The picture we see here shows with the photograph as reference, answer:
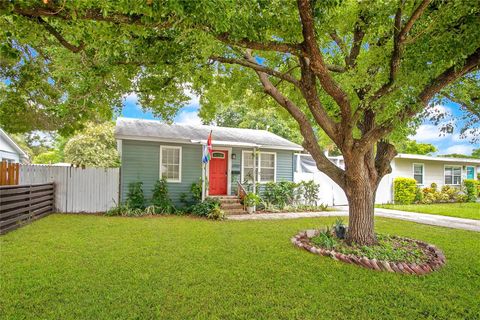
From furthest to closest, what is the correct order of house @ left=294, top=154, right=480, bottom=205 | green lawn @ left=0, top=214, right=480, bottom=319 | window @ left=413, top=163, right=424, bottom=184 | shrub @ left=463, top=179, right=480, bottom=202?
shrub @ left=463, top=179, right=480, bottom=202
window @ left=413, top=163, right=424, bottom=184
house @ left=294, top=154, right=480, bottom=205
green lawn @ left=0, top=214, right=480, bottom=319

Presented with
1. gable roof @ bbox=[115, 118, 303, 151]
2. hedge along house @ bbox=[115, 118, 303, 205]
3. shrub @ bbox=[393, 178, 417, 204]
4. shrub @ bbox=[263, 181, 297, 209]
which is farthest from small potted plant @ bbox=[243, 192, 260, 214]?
shrub @ bbox=[393, 178, 417, 204]

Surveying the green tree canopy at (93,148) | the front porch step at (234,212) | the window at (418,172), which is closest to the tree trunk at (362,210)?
the front porch step at (234,212)

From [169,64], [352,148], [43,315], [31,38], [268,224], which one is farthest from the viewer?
[268,224]

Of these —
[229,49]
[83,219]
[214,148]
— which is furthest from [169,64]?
[214,148]

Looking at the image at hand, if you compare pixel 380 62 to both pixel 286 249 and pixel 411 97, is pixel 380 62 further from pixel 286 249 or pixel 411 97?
pixel 286 249

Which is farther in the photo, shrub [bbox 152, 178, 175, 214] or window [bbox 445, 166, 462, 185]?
window [bbox 445, 166, 462, 185]

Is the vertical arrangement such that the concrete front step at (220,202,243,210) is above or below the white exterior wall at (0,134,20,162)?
below

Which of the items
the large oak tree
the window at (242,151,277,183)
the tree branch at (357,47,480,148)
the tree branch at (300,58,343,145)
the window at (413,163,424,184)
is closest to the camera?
the large oak tree

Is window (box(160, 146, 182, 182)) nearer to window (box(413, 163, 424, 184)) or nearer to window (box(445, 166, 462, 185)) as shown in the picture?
window (box(413, 163, 424, 184))

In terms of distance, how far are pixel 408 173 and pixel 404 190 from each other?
5.55 ft

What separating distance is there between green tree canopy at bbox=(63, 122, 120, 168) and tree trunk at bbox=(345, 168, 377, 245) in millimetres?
10279

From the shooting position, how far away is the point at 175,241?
6.23 m

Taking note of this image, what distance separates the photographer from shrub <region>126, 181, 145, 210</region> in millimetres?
10242

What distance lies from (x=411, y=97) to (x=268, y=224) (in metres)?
5.25
